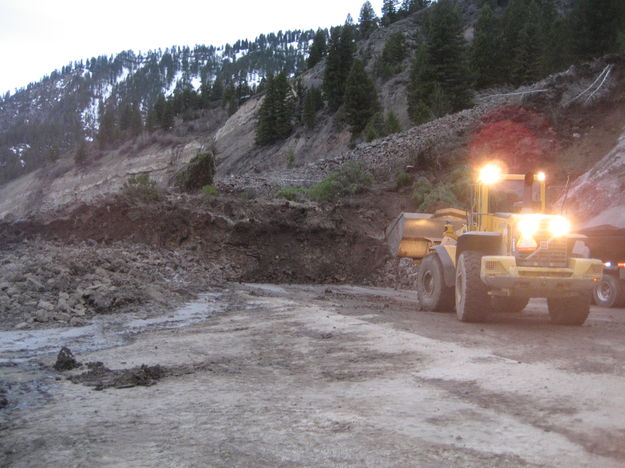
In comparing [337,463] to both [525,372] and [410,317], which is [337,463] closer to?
[525,372]

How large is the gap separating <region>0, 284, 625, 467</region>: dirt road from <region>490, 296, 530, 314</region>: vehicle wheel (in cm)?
130

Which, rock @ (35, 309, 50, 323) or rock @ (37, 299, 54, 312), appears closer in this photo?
rock @ (35, 309, 50, 323)

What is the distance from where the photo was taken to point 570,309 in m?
9.42

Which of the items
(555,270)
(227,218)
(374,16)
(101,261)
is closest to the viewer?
(555,270)

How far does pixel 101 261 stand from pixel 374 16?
306 ft

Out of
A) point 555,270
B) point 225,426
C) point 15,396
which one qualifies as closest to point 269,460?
point 225,426

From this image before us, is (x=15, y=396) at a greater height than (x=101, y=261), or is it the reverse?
(x=101, y=261)

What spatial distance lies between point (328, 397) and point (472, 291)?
450 cm

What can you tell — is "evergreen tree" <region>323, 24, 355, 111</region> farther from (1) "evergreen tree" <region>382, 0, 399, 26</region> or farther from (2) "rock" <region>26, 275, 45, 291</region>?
(2) "rock" <region>26, 275, 45, 291</region>

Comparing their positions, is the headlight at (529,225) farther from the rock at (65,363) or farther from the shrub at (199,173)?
the shrub at (199,173)

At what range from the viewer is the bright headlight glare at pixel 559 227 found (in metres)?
8.79

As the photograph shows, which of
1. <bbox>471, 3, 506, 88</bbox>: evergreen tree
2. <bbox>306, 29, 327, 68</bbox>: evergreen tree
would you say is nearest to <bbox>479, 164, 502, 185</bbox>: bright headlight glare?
Result: <bbox>471, 3, 506, 88</bbox>: evergreen tree

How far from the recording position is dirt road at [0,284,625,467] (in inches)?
155

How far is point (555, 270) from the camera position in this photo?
28.3 ft
